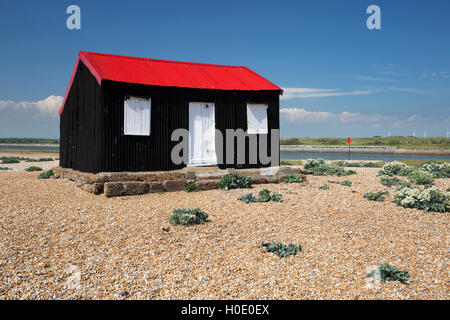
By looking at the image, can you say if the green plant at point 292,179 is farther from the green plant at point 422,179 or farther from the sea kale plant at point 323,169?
the green plant at point 422,179

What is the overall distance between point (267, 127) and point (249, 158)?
78.0 inches

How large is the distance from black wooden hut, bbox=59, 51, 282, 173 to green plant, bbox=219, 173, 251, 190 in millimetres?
1780

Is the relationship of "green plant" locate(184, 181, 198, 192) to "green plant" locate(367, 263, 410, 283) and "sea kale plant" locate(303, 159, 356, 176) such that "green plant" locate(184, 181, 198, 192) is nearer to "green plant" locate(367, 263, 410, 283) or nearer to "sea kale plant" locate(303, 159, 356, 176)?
"sea kale plant" locate(303, 159, 356, 176)

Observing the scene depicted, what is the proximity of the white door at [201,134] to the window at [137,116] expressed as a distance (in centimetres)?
218

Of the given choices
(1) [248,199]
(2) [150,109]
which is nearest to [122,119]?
(2) [150,109]

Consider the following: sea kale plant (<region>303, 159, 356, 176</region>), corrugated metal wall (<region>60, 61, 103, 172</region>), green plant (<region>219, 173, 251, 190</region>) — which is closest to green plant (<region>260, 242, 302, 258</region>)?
green plant (<region>219, 173, 251, 190</region>)

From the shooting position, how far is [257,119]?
55.0 feet

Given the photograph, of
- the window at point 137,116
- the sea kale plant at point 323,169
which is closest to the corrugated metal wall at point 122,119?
the window at point 137,116

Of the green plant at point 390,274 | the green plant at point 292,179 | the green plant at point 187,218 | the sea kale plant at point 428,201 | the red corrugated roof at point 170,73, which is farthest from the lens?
the green plant at point 292,179

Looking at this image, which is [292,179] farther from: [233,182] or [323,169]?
[323,169]

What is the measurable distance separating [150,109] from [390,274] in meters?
11.8

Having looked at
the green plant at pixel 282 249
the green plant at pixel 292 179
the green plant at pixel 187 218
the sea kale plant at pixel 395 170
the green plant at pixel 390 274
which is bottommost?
the green plant at pixel 390 274

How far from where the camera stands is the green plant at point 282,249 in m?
6.78
